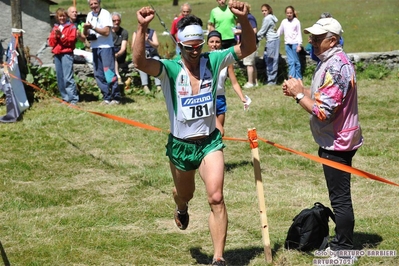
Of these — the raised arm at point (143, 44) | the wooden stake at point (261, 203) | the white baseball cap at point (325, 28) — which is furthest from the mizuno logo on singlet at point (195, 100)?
the white baseball cap at point (325, 28)

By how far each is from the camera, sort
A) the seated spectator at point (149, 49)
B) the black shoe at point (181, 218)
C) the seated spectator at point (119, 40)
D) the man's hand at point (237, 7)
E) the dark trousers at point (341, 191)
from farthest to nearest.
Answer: the seated spectator at point (119, 40), the seated spectator at point (149, 49), the black shoe at point (181, 218), the dark trousers at point (341, 191), the man's hand at point (237, 7)


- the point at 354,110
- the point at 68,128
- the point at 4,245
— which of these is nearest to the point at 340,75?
the point at 354,110

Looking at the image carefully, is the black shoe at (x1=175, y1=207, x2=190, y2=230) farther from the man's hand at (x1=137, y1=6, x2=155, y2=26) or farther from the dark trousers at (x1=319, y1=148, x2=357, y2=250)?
the man's hand at (x1=137, y1=6, x2=155, y2=26)

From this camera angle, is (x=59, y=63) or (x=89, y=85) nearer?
(x=59, y=63)

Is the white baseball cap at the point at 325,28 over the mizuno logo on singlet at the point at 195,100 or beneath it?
over

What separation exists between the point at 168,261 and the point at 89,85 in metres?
9.00

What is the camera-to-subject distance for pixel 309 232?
623cm

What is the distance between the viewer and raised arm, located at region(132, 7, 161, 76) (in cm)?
548

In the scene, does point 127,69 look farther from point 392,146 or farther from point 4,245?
point 4,245

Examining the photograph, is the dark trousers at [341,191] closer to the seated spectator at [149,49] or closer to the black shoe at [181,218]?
the black shoe at [181,218]

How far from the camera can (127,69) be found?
15.5m

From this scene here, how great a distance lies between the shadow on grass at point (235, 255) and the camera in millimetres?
6230

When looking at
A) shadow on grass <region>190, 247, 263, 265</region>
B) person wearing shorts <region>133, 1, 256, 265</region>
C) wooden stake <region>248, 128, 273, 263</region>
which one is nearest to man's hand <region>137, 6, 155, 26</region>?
person wearing shorts <region>133, 1, 256, 265</region>

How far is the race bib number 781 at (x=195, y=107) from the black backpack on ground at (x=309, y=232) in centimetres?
139
